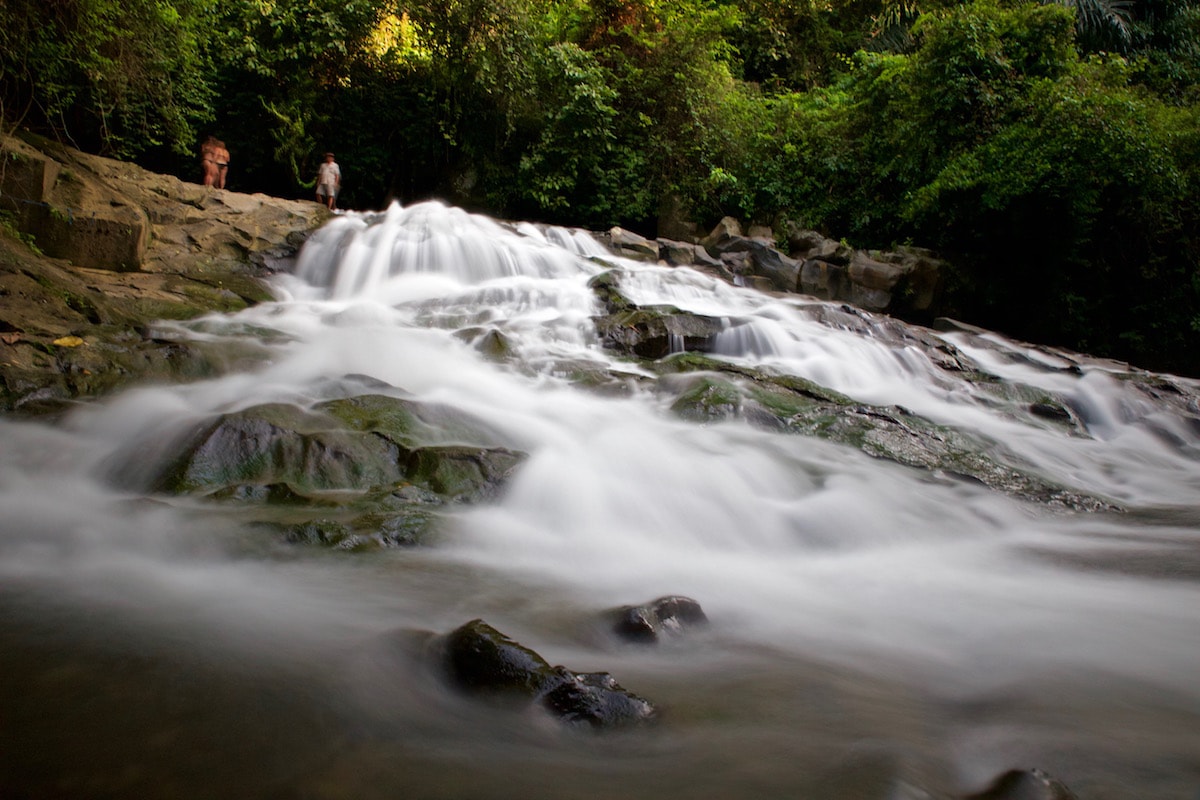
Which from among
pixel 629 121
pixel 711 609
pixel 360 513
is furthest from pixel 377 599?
pixel 629 121

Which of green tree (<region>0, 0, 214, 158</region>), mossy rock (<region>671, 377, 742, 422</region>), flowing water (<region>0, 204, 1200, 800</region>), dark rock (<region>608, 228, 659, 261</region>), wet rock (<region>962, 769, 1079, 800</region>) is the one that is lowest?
flowing water (<region>0, 204, 1200, 800</region>)

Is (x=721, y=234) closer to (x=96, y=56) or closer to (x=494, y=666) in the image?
(x=96, y=56)

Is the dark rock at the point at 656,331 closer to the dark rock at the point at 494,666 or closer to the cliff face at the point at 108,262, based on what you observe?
the cliff face at the point at 108,262

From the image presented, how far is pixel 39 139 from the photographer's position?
7.86m

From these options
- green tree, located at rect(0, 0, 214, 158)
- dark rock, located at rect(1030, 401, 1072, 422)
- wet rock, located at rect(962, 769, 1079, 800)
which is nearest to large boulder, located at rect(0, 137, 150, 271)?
green tree, located at rect(0, 0, 214, 158)

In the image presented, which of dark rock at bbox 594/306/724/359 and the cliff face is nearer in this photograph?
the cliff face

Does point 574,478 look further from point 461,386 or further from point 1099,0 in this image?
point 1099,0

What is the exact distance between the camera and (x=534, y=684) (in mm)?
1942

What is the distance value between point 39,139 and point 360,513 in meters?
7.42

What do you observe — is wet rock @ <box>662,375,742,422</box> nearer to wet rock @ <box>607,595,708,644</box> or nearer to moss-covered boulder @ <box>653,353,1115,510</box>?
moss-covered boulder @ <box>653,353,1115,510</box>

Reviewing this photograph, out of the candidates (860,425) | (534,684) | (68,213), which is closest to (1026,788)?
(534,684)

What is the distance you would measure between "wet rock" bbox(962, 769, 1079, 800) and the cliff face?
16.8 ft

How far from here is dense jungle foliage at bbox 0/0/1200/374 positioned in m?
12.0

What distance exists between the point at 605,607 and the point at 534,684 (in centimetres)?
99
